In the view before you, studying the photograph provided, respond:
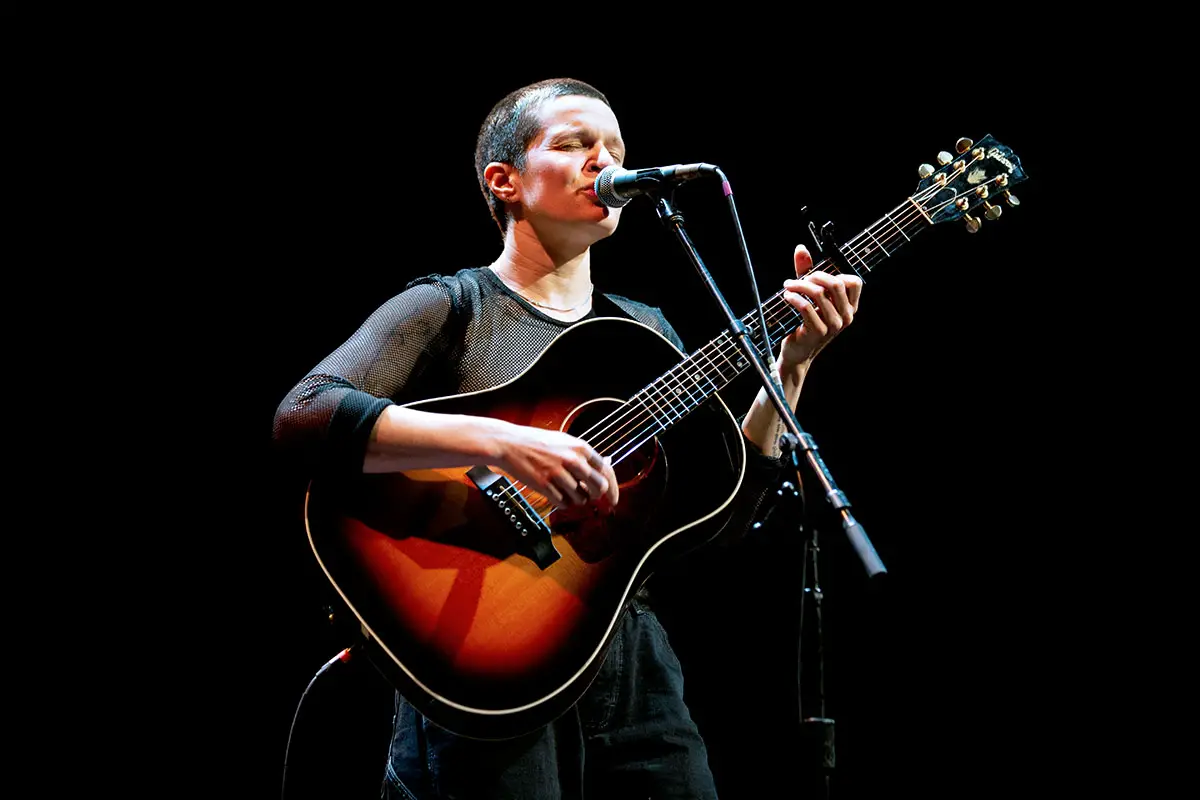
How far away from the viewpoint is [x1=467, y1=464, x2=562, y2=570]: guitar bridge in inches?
73.5

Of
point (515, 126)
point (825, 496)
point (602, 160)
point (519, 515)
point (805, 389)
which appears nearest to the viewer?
point (825, 496)

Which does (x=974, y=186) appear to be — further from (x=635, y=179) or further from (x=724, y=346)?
(x=635, y=179)

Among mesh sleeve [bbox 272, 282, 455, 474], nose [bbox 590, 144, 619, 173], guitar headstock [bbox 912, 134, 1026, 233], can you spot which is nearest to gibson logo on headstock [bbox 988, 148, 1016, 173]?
guitar headstock [bbox 912, 134, 1026, 233]

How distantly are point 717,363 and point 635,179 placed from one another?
0.45m

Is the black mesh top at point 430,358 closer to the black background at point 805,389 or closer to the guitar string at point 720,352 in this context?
the guitar string at point 720,352

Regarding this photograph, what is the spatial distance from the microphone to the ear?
305mm

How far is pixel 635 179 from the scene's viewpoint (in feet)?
6.35

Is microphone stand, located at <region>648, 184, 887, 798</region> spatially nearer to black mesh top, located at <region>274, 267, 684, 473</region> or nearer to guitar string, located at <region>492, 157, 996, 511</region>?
guitar string, located at <region>492, 157, 996, 511</region>

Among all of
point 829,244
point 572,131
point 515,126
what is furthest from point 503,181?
point 829,244

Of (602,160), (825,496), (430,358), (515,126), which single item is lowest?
(825,496)

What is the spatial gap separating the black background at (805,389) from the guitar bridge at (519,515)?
1.31 metres

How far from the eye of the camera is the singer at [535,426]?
177 centimetres

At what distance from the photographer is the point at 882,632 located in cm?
327

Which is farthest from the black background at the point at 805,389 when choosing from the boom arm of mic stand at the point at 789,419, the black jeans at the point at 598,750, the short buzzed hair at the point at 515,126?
the boom arm of mic stand at the point at 789,419
